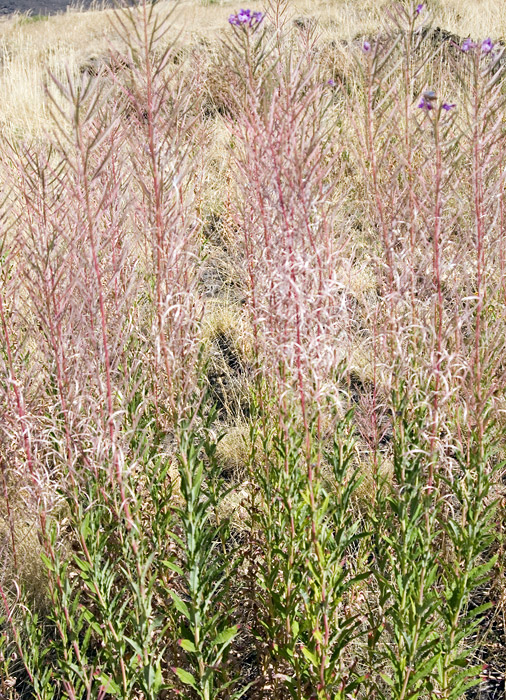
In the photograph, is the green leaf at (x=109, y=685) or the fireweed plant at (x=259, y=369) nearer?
the fireweed plant at (x=259, y=369)

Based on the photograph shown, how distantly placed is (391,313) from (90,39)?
37.6 feet

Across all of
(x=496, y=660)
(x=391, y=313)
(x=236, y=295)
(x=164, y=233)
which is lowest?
(x=496, y=660)

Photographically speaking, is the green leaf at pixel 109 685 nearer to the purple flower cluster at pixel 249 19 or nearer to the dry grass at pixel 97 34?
the purple flower cluster at pixel 249 19

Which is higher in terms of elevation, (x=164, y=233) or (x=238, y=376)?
(x=164, y=233)

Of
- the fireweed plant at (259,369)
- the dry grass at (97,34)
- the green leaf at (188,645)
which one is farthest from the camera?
the dry grass at (97,34)

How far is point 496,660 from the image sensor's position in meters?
2.58

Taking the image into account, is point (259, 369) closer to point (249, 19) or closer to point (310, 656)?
point (310, 656)

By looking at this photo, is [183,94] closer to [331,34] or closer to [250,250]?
[250,250]

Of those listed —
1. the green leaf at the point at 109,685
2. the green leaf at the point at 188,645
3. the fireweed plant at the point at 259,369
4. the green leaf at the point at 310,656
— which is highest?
the fireweed plant at the point at 259,369

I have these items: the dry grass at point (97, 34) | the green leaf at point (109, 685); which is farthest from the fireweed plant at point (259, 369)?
the dry grass at point (97, 34)

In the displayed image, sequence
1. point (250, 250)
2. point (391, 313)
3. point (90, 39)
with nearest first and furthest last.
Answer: point (391, 313), point (250, 250), point (90, 39)

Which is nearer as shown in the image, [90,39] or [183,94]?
[183,94]

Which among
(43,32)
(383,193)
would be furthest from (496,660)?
(43,32)

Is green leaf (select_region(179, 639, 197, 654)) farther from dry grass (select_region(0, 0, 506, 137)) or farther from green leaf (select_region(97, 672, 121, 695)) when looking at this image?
dry grass (select_region(0, 0, 506, 137))
